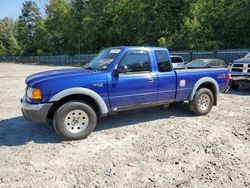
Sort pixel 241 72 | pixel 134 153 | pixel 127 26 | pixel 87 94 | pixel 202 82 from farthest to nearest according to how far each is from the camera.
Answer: pixel 127 26 < pixel 241 72 < pixel 202 82 < pixel 87 94 < pixel 134 153

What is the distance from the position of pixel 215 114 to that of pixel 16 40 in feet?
284

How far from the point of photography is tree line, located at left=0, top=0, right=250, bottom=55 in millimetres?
29031

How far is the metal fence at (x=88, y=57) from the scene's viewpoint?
21578 millimetres

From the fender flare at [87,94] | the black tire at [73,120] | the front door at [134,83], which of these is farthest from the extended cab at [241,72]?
the black tire at [73,120]

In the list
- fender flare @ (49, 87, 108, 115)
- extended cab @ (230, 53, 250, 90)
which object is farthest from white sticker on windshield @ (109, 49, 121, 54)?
extended cab @ (230, 53, 250, 90)

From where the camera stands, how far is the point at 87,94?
Answer: 527cm

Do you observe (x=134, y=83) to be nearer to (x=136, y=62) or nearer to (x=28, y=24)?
(x=136, y=62)

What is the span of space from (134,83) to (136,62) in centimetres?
52

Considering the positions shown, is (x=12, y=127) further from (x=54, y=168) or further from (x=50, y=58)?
(x=50, y=58)

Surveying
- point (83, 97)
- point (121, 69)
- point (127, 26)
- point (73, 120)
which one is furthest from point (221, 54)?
point (127, 26)

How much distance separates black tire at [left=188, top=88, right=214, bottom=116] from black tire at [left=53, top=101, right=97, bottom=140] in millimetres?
2914

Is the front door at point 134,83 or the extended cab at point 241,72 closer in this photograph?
the front door at point 134,83

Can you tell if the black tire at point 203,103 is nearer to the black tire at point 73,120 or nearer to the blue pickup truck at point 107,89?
the blue pickup truck at point 107,89

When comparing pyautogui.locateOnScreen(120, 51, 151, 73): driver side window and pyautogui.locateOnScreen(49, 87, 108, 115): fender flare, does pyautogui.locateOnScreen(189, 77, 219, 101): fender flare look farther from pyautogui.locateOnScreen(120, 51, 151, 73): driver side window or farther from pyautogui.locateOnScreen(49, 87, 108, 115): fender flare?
pyautogui.locateOnScreen(49, 87, 108, 115): fender flare
